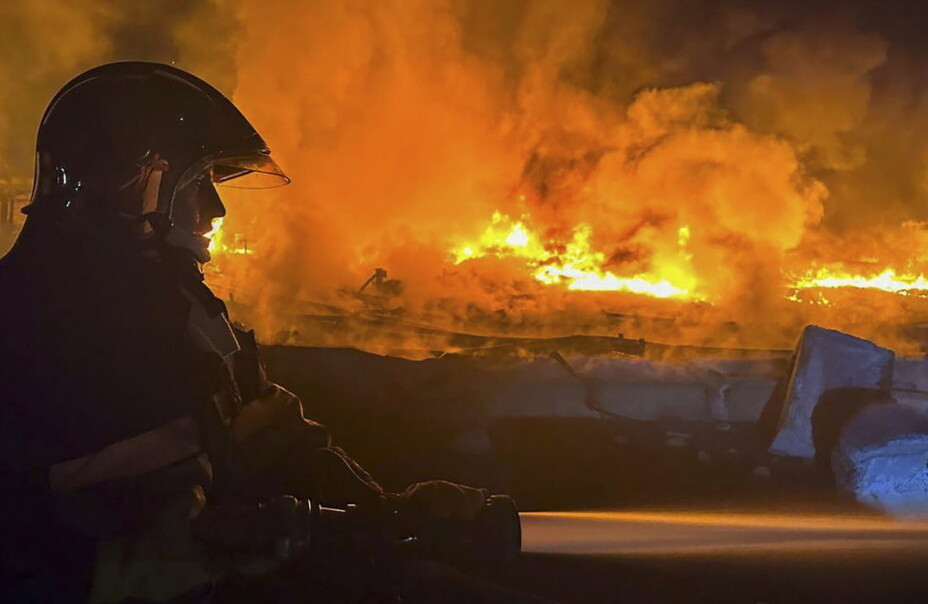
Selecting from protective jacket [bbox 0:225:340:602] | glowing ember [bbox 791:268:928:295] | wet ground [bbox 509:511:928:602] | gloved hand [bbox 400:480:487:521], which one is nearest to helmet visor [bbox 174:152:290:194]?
protective jacket [bbox 0:225:340:602]

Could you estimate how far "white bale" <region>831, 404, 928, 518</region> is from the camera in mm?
6070

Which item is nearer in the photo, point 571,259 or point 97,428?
point 97,428

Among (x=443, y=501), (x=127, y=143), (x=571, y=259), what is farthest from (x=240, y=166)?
(x=571, y=259)

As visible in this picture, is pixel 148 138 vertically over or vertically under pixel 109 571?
over

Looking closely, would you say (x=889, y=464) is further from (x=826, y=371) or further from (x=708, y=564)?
(x=708, y=564)

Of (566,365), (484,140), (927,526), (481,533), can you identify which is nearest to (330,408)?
(566,365)

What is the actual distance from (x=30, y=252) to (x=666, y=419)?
245 inches

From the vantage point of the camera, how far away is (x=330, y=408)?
6.46m

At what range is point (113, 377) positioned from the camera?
1.87m

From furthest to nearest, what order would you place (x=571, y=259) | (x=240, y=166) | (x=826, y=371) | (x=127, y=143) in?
(x=571, y=259) < (x=826, y=371) < (x=240, y=166) < (x=127, y=143)

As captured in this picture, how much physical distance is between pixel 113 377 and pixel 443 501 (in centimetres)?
80

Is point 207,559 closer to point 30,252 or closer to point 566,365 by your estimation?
point 30,252

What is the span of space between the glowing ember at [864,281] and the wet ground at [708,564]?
728cm

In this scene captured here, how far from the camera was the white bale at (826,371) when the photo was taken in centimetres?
698
